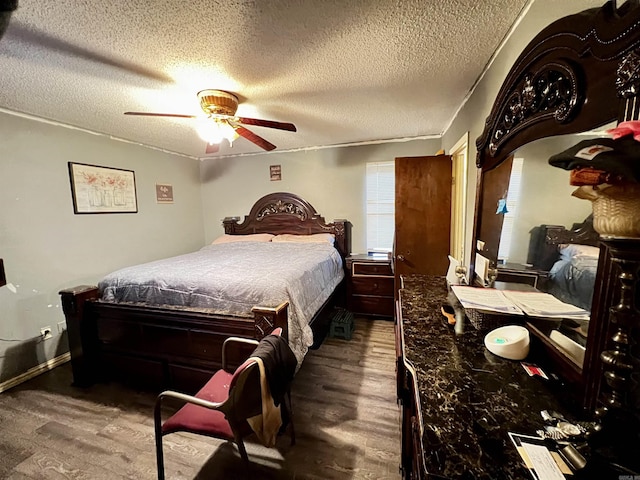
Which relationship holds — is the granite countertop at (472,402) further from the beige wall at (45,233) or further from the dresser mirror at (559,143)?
the beige wall at (45,233)

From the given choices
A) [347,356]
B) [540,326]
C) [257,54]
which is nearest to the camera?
[540,326]

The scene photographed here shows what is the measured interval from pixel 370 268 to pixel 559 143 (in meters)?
2.62

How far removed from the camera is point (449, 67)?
1760mm

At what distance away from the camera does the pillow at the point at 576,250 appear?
2.32 feet

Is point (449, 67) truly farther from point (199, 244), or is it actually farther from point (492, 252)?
point (199, 244)

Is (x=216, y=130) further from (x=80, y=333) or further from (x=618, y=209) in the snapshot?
(x=618, y=209)

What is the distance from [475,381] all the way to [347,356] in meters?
1.95

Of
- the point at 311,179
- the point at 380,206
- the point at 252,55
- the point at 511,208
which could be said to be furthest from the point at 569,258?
the point at 311,179

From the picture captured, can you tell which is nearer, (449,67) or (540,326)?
(540,326)

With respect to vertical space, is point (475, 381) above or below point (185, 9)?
below

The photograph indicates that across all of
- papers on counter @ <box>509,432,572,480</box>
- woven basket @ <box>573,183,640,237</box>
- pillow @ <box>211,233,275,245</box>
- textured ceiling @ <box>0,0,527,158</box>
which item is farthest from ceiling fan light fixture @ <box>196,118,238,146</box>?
papers on counter @ <box>509,432,572,480</box>

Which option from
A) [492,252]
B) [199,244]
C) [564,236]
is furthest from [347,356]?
[199,244]

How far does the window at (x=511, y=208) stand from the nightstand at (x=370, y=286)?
204cm

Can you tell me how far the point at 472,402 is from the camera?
0.72 meters
